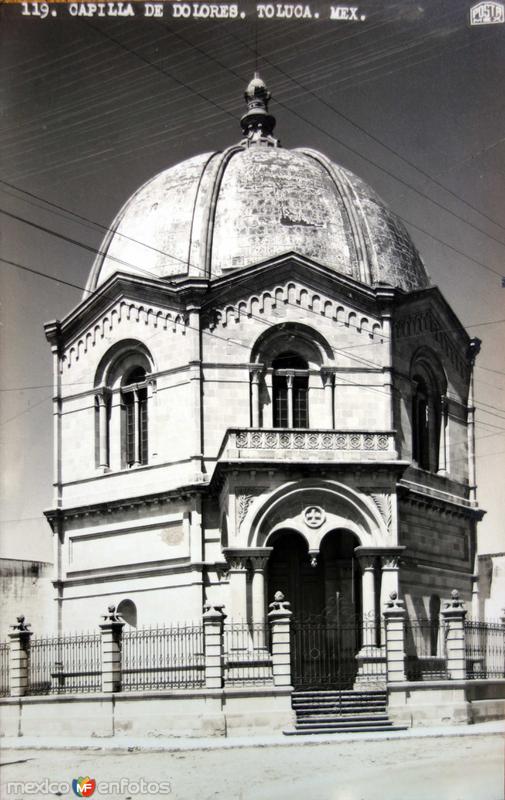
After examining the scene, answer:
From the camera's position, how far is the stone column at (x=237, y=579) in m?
31.4

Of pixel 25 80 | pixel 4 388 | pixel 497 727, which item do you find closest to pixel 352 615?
pixel 497 727

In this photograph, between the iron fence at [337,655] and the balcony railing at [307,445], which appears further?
the balcony railing at [307,445]

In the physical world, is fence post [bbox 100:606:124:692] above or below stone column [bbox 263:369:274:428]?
below

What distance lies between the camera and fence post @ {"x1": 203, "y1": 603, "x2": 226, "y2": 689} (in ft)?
92.0

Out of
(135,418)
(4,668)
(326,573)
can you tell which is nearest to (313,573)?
(326,573)

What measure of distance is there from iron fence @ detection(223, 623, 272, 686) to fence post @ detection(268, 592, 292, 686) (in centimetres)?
110

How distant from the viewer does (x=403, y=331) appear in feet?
124

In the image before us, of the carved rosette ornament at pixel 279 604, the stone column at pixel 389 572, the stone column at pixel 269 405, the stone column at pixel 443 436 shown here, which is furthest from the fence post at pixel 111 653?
the stone column at pixel 443 436

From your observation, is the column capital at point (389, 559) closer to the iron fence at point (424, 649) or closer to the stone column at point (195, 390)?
the iron fence at point (424, 649)

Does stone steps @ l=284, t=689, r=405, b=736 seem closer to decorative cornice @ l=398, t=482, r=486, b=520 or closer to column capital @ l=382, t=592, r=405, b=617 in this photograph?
column capital @ l=382, t=592, r=405, b=617

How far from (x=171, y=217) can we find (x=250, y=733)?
17776 mm

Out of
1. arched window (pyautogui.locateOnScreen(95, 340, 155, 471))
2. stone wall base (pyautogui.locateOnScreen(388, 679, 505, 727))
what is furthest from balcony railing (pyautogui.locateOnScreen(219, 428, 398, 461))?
stone wall base (pyautogui.locateOnScreen(388, 679, 505, 727))

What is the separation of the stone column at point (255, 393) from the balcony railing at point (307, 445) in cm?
296

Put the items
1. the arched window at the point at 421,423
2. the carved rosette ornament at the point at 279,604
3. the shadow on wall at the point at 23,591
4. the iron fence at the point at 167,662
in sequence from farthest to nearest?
the shadow on wall at the point at 23,591
the arched window at the point at 421,423
the iron fence at the point at 167,662
the carved rosette ornament at the point at 279,604
